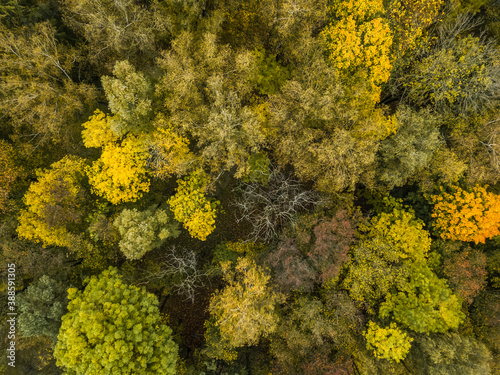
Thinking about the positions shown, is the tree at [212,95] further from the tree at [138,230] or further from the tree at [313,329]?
the tree at [313,329]

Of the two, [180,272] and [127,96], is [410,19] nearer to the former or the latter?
[127,96]

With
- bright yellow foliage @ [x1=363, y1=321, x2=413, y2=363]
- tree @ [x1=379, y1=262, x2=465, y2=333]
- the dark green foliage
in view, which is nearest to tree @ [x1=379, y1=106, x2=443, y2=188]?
tree @ [x1=379, y1=262, x2=465, y2=333]

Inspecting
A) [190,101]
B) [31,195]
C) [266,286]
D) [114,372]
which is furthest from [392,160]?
[31,195]

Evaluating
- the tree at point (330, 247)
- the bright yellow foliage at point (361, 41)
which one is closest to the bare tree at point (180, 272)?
the tree at point (330, 247)

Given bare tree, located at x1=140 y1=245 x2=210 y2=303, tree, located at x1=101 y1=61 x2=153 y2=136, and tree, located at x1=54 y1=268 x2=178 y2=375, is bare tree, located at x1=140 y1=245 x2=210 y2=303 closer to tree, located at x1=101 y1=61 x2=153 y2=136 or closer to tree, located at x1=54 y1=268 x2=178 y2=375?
tree, located at x1=54 y1=268 x2=178 y2=375

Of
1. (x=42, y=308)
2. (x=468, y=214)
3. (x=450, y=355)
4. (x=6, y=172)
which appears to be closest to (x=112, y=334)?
(x=42, y=308)
